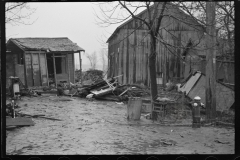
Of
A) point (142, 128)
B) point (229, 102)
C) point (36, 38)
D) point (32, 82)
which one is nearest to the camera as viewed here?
point (142, 128)

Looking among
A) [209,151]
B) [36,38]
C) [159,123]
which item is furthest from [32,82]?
[209,151]

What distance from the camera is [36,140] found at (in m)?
8.03

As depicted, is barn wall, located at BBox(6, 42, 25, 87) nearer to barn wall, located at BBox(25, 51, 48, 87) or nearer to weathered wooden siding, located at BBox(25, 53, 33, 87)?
weathered wooden siding, located at BBox(25, 53, 33, 87)

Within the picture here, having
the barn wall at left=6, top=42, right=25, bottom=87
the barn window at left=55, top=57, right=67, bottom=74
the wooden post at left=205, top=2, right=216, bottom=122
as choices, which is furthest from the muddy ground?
the barn window at left=55, top=57, right=67, bottom=74

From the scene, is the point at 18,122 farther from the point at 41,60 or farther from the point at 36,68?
the point at 41,60

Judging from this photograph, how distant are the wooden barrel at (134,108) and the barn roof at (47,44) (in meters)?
15.2

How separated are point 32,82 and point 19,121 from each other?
1493cm

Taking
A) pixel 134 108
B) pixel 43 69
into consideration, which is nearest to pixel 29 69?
pixel 43 69

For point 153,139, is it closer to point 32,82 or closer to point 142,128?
point 142,128

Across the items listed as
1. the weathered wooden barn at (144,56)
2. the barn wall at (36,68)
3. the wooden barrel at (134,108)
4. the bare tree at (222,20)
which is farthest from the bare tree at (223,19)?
the barn wall at (36,68)

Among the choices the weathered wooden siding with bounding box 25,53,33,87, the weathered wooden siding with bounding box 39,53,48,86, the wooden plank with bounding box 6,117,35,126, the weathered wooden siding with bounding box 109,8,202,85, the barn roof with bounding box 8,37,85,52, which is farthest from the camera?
the weathered wooden siding with bounding box 39,53,48,86

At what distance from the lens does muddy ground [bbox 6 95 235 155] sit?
713 centimetres

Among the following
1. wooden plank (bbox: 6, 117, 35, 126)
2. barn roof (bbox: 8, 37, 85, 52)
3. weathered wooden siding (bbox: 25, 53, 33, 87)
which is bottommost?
wooden plank (bbox: 6, 117, 35, 126)

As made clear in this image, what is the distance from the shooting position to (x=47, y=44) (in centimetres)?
2588
